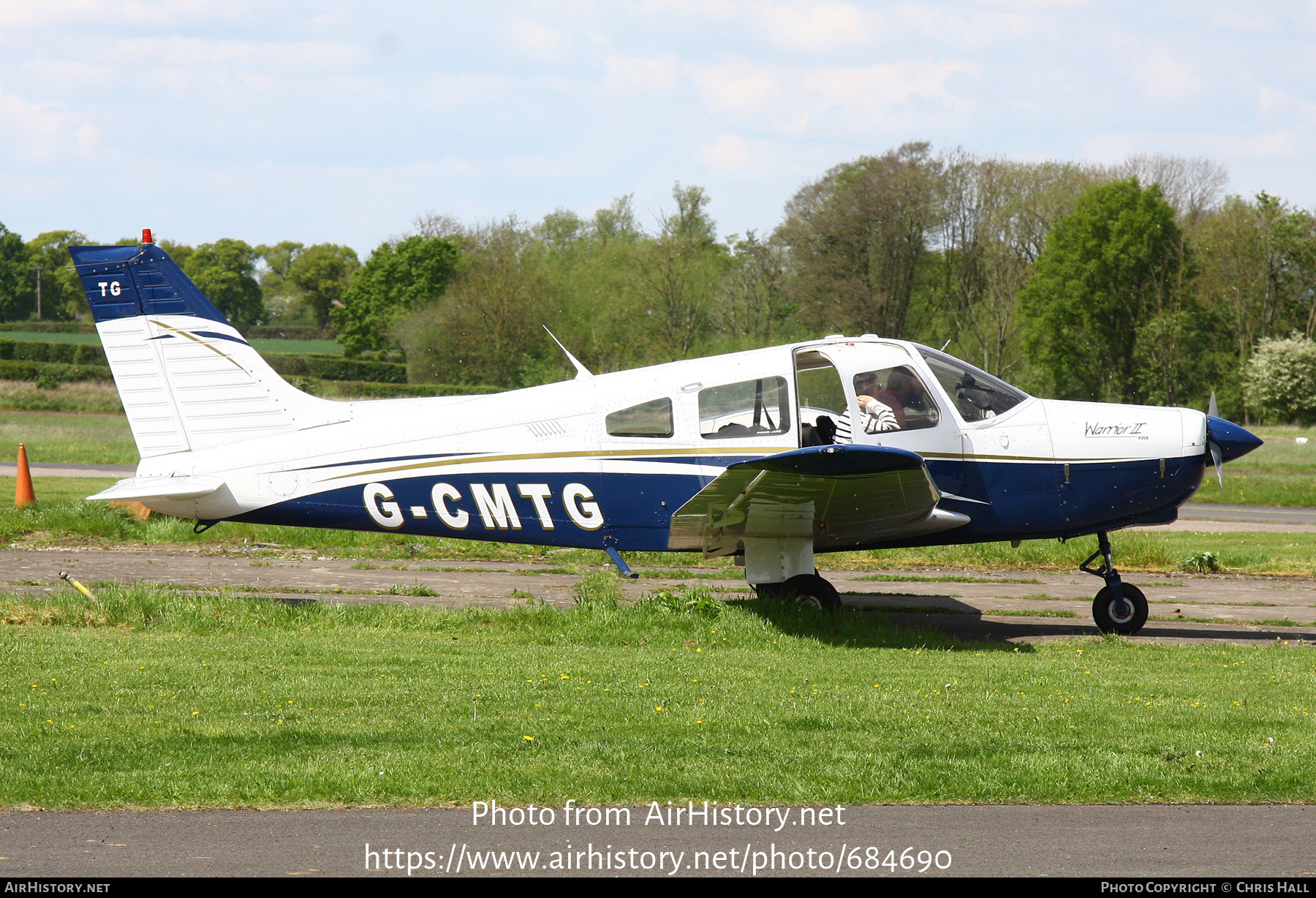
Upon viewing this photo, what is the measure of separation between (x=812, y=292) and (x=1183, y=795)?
3924cm

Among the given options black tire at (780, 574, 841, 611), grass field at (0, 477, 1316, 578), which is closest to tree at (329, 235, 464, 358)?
grass field at (0, 477, 1316, 578)

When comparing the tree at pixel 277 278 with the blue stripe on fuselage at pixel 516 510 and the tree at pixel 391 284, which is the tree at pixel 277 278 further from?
the blue stripe on fuselage at pixel 516 510

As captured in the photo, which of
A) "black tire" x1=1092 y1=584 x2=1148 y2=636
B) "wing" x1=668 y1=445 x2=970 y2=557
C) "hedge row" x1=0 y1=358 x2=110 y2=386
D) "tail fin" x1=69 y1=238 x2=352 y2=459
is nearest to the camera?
"wing" x1=668 y1=445 x2=970 y2=557

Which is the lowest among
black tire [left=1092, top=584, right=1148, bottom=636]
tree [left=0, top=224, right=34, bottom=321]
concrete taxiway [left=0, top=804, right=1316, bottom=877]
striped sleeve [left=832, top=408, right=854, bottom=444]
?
black tire [left=1092, top=584, right=1148, bottom=636]

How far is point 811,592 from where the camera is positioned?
10.1 metres

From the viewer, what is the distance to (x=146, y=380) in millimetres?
9906

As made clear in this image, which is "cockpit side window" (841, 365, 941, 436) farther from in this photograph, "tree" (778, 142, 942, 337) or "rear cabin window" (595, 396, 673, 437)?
"tree" (778, 142, 942, 337)

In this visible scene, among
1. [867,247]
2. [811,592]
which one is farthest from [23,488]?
[867,247]

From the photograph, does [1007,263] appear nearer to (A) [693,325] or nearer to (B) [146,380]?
(A) [693,325]

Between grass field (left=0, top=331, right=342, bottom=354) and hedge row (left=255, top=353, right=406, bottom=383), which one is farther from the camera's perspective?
grass field (left=0, top=331, right=342, bottom=354)

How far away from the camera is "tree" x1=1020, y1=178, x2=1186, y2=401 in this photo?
47531 mm

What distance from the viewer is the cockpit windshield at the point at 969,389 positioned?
9727mm

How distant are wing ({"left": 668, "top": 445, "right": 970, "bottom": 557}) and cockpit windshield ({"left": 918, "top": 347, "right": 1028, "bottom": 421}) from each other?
3.12 ft

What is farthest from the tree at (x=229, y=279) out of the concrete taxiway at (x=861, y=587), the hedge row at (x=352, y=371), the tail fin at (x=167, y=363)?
the tail fin at (x=167, y=363)
